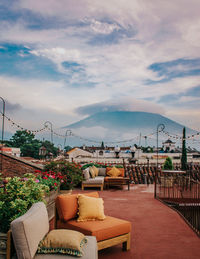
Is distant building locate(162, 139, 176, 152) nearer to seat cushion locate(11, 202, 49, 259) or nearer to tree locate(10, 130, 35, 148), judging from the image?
seat cushion locate(11, 202, 49, 259)

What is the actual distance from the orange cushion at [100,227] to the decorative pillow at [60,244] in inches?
29.0

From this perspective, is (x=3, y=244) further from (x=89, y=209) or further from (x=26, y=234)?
(x=89, y=209)

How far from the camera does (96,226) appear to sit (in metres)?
3.96

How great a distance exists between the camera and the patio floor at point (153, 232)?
4.05 m

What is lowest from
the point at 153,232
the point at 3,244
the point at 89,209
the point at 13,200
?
the point at 153,232

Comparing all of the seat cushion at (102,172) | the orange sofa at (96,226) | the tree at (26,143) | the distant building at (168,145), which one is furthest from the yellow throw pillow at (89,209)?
the tree at (26,143)

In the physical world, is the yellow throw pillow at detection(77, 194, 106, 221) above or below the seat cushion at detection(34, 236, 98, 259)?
above

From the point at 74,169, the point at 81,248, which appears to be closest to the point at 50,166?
the point at 74,169

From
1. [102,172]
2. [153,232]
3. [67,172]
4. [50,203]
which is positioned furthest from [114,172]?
[153,232]

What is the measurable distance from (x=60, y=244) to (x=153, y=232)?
258 cm

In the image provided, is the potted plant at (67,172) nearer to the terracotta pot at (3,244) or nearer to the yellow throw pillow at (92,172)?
the yellow throw pillow at (92,172)

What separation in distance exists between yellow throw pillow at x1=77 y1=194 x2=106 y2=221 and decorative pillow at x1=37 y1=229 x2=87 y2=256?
1083mm

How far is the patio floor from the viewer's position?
4.05 m

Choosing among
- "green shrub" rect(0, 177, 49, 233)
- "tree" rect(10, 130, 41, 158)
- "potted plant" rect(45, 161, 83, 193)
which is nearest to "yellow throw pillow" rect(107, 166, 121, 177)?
"potted plant" rect(45, 161, 83, 193)
